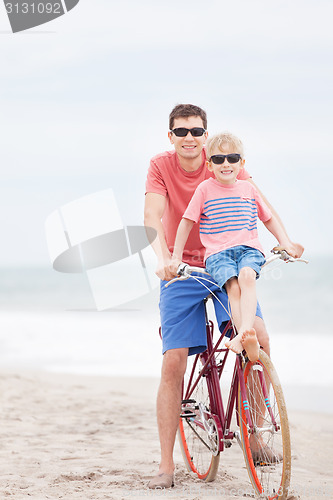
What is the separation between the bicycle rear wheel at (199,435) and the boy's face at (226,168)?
111 cm

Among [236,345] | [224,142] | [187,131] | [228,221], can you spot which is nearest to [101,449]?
[236,345]

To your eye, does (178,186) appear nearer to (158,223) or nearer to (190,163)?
(190,163)

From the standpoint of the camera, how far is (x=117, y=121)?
1259 inches

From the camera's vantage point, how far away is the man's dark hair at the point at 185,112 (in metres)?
3.69

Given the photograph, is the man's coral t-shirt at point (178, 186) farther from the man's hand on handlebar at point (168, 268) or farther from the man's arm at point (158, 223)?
the man's hand on handlebar at point (168, 268)

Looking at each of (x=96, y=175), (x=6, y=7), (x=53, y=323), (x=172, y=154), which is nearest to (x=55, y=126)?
(x=96, y=175)

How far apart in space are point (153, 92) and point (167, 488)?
88.1 ft

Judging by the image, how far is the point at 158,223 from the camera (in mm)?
3635

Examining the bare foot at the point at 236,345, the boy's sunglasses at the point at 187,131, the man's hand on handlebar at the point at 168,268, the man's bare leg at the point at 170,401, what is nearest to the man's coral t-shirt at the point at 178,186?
the boy's sunglasses at the point at 187,131

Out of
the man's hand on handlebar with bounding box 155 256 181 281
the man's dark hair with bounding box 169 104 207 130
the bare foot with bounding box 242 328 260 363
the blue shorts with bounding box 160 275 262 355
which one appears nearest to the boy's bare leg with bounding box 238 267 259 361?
the bare foot with bounding box 242 328 260 363

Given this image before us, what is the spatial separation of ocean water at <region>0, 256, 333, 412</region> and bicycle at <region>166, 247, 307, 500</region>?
19.3 inches

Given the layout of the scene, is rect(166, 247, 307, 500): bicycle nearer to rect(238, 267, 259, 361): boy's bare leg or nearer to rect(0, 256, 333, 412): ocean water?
rect(238, 267, 259, 361): boy's bare leg

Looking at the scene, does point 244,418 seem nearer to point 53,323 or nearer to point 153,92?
point 53,323

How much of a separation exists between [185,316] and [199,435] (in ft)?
2.46
